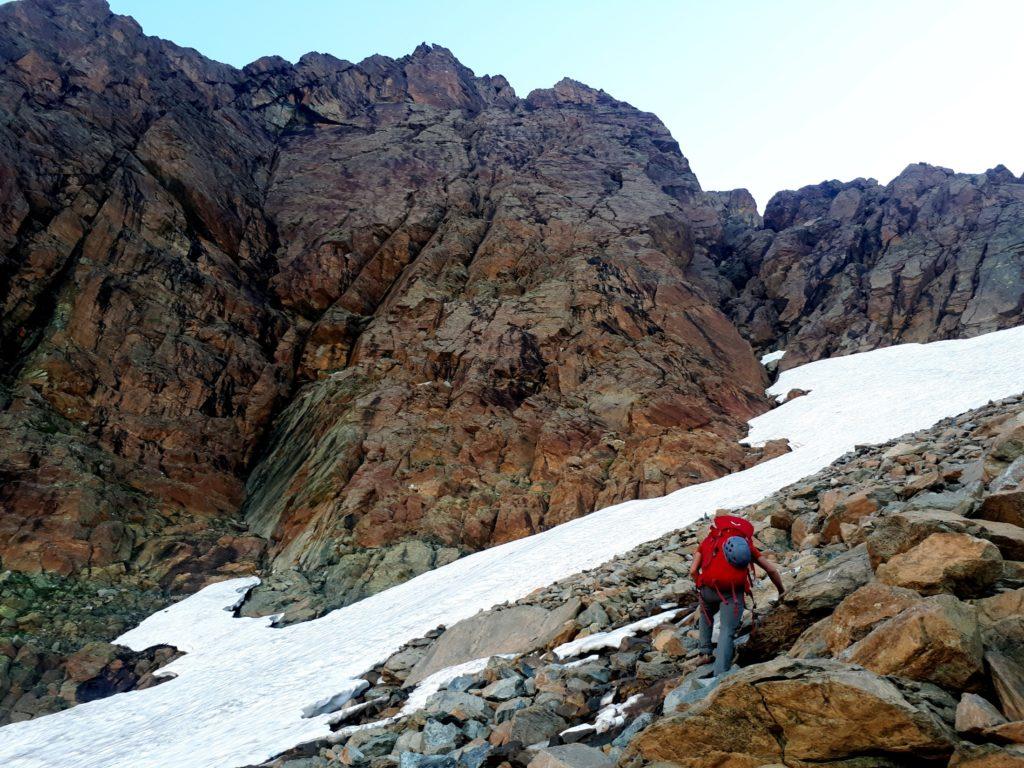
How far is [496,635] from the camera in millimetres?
12602

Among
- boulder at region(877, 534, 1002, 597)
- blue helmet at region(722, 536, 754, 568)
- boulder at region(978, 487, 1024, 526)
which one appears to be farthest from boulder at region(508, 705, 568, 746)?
boulder at region(978, 487, 1024, 526)

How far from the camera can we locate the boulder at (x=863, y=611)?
5.52 m

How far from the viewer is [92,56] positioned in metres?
54.5

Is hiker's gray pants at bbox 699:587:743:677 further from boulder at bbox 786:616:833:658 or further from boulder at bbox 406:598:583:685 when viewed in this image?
boulder at bbox 406:598:583:685

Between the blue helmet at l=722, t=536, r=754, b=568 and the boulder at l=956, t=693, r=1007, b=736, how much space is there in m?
2.76

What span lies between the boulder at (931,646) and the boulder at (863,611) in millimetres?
395

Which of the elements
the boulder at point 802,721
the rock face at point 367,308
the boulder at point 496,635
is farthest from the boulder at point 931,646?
the boulder at point 496,635

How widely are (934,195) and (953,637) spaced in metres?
67.6

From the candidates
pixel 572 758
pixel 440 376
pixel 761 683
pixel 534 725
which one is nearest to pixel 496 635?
pixel 534 725

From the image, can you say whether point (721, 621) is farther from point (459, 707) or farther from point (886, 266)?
point (886, 266)

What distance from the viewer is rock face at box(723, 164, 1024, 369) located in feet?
159

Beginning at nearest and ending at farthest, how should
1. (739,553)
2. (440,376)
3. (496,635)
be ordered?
(739,553) < (496,635) < (440,376)

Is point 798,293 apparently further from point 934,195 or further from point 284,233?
point 284,233

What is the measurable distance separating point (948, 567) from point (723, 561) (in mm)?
2161
